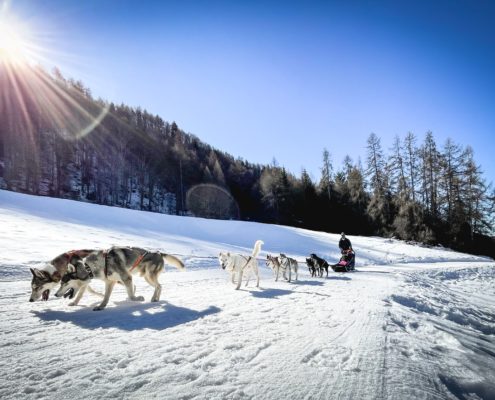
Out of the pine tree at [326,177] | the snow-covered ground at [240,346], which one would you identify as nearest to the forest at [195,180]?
the pine tree at [326,177]

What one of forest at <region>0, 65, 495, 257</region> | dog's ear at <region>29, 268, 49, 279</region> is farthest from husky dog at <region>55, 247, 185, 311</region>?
forest at <region>0, 65, 495, 257</region>

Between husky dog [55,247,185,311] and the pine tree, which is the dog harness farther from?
the pine tree

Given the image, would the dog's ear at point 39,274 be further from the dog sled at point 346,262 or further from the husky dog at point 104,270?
the dog sled at point 346,262

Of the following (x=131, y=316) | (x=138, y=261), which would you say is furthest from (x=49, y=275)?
(x=131, y=316)

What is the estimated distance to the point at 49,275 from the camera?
4918mm

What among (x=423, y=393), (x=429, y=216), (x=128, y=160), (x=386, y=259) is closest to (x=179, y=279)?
(x=423, y=393)

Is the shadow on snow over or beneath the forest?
beneath

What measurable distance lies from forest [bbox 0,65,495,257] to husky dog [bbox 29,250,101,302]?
40.9 m

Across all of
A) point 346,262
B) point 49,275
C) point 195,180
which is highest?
point 195,180

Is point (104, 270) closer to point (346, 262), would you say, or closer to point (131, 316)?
point (131, 316)

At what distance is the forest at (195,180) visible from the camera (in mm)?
39375

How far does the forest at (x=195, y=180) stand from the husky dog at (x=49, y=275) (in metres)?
40.9

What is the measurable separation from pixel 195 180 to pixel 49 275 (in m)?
51.5

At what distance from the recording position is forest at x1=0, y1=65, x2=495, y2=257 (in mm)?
39375
